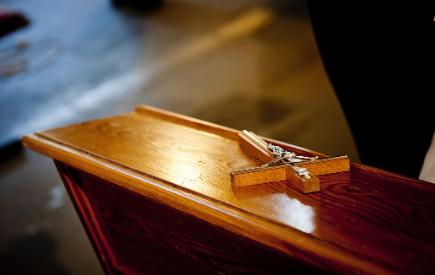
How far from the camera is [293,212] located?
0.86 meters

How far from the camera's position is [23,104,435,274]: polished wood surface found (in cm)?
73

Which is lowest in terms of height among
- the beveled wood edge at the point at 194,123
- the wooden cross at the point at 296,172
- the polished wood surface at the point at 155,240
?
the polished wood surface at the point at 155,240

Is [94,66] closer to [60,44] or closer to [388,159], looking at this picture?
[60,44]

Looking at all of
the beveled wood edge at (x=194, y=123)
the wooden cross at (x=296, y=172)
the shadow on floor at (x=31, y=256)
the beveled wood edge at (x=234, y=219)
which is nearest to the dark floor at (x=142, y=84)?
the shadow on floor at (x=31, y=256)

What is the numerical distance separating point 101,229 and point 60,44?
196 inches

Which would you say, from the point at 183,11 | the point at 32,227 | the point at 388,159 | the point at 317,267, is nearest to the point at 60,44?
the point at 183,11

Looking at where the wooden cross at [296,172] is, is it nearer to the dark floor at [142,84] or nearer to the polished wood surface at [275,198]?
the polished wood surface at [275,198]

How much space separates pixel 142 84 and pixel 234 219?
3622 millimetres

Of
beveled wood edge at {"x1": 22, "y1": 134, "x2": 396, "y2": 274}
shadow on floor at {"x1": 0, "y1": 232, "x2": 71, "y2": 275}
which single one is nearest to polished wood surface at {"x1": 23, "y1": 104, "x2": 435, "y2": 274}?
beveled wood edge at {"x1": 22, "y1": 134, "x2": 396, "y2": 274}

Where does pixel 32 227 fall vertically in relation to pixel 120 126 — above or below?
below

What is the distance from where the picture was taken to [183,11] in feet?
20.1

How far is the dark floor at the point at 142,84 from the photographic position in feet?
8.34

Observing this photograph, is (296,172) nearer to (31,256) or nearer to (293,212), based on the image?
(293,212)

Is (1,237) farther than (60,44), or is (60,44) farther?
(60,44)
